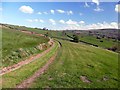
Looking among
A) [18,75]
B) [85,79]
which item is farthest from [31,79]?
[85,79]

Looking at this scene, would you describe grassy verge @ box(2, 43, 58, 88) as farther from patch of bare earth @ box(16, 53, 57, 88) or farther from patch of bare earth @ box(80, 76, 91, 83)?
patch of bare earth @ box(80, 76, 91, 83)

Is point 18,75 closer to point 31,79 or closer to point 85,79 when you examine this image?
point 31,79

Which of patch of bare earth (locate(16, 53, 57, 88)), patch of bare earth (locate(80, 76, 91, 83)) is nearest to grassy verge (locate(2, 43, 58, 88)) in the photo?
patch of bare earth (locate(16, 53, 57, 88))

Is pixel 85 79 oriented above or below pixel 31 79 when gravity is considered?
below

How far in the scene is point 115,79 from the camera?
34625 mm

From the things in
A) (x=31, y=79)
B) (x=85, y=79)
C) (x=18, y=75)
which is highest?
(x=18, y=75)

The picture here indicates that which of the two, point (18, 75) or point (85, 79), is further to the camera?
point (85, 79)

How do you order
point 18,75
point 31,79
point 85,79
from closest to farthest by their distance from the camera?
point 31,79 → point 18,75 → point 85,79

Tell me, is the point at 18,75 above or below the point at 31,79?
above

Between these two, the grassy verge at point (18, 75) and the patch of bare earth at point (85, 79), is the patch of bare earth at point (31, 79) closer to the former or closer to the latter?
the grassy verge at point (18, 75)

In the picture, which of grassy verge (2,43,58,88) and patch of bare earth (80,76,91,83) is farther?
patch of bare earth (80,76,91,83)

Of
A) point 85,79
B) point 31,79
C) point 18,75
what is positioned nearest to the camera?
point 31,79

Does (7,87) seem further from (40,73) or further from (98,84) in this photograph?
(98,84)

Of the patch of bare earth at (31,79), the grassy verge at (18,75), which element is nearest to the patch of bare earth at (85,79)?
the patch of bare earth at (31,79)
